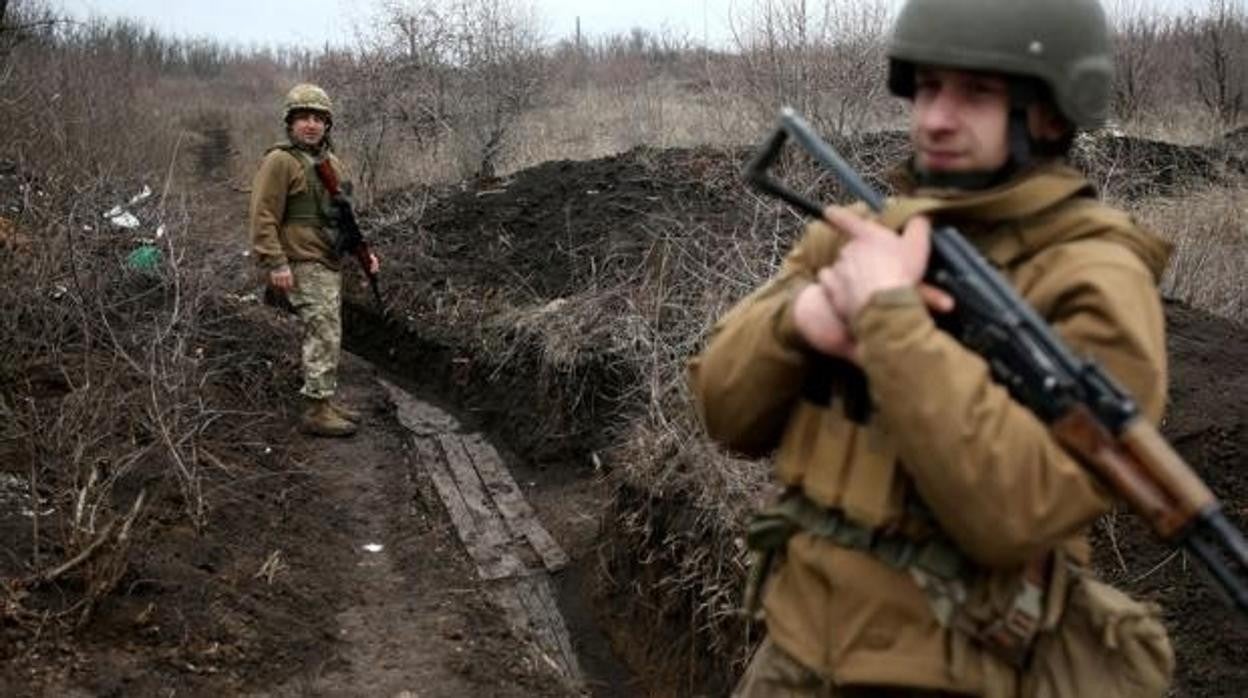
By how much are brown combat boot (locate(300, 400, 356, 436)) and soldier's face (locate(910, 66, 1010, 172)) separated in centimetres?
649

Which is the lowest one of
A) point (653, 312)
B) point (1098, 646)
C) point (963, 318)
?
point (653, 312)

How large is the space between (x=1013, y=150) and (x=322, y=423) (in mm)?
6598

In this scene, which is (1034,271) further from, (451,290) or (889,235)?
(451,290)

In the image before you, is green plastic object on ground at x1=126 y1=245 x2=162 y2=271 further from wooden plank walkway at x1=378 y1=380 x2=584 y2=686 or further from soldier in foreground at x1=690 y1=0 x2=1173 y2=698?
soldier in foreground at x1=690 y1=0 x2=1173 y2=698

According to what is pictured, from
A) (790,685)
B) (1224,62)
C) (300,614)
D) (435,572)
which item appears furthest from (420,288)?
(1224,62)

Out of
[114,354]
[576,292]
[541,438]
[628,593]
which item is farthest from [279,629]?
[576,292]

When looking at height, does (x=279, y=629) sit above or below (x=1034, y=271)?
below

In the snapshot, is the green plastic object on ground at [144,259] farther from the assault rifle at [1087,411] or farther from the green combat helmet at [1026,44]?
the assault rifle at [1087,411]

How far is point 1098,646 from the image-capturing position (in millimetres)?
1806

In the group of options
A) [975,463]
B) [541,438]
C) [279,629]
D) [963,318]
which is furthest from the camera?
[541,438]

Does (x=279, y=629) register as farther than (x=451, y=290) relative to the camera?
No

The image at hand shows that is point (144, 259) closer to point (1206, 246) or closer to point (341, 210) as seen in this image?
point (341, 210)

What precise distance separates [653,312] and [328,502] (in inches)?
83.9

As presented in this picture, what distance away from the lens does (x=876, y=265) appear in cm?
165
